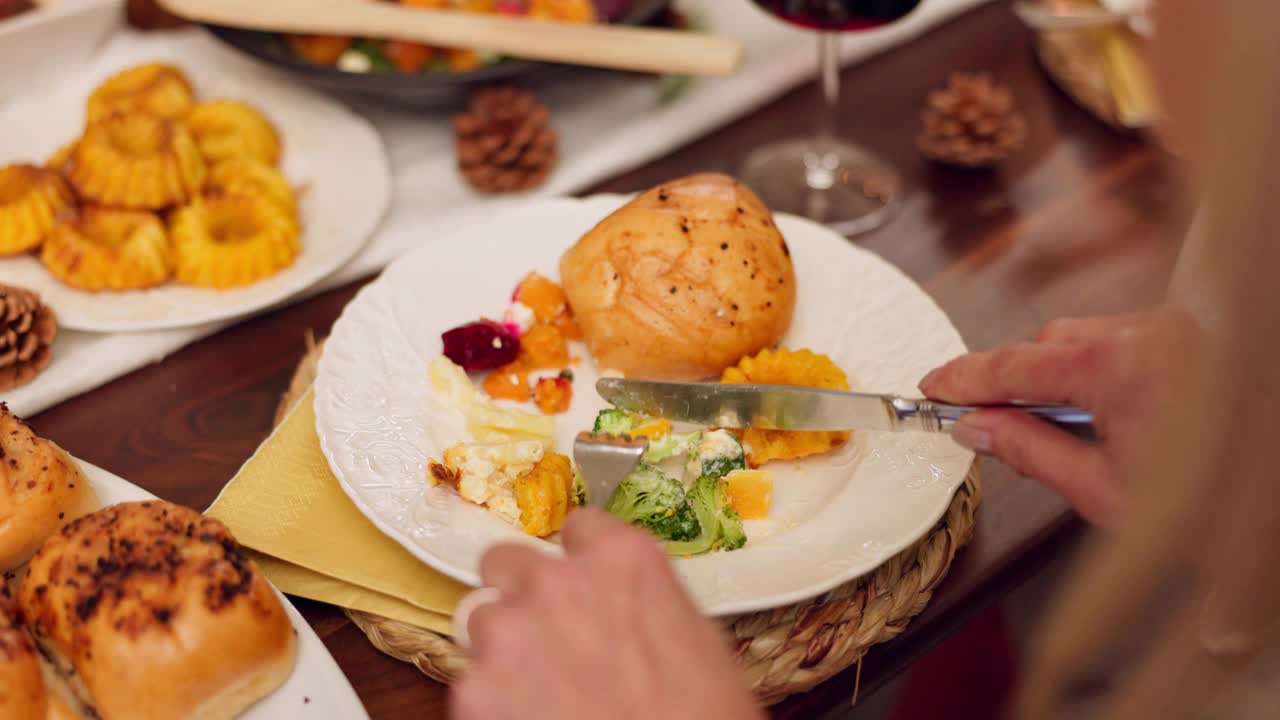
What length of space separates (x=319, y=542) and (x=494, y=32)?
935 mm

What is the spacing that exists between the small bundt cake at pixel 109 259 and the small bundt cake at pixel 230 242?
0.03 metres

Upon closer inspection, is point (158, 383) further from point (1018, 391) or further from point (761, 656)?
point (1018, 391)

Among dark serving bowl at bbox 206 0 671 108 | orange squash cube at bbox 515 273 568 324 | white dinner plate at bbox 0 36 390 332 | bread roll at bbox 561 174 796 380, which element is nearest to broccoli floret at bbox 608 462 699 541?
bread roll at bbox 561 174 796 380

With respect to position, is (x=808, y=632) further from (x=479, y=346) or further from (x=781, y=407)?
(x=479, y=346)

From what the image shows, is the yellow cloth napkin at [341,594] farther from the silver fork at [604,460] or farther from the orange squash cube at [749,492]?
the orange squash cube at [749,492]

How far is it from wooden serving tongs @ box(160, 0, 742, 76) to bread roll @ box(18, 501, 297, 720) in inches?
39.3

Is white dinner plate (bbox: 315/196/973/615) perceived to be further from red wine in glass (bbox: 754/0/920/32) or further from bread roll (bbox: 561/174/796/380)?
red wine in glass (bbox: 754/0/920/32)

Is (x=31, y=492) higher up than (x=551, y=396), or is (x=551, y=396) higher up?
(x=31, y=492)

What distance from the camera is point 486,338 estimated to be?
4.29 feet

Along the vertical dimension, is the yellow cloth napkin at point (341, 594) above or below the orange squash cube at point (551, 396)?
below

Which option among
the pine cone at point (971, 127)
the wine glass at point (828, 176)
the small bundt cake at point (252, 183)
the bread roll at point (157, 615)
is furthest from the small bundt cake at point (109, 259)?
the pine cone at point (971, 127)

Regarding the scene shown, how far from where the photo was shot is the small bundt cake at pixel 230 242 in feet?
4.89

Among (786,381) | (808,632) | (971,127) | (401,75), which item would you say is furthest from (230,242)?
(971,127)

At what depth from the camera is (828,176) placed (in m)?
1.77
